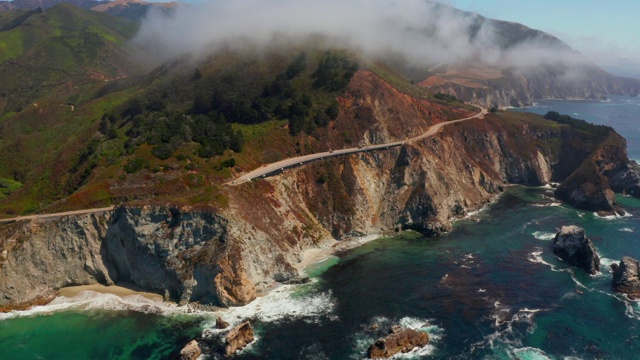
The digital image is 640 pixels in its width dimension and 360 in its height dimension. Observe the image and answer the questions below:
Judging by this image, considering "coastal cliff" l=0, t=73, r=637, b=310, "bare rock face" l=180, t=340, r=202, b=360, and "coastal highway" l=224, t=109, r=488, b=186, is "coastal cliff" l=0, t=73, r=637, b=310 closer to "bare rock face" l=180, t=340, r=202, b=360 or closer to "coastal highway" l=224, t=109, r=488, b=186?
"coastal highway" l=224, t=109, r=488, b=186

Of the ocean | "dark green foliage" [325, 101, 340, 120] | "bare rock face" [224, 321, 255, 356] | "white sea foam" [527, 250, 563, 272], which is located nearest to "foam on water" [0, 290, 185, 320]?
→ the ocean

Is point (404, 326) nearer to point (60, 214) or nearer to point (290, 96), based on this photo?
point (60, 214)

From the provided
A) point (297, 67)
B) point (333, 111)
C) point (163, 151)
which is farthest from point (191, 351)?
point (297, 67)

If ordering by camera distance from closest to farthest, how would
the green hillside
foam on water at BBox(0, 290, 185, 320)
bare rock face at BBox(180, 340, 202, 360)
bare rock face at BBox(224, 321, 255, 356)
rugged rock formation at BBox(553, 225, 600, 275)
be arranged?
bare rock face at BBox(180, 340, 202, 360) < bare rock face at BBox(224, 321, 255, 356) < foam on water at BBox(0, 290, 185, 320) < rugged rock formation at BBox(553, 225, 600, 275) < the green hillside

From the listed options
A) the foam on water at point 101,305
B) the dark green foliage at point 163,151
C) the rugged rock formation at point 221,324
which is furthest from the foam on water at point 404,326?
the dark green foliage at point 163,151

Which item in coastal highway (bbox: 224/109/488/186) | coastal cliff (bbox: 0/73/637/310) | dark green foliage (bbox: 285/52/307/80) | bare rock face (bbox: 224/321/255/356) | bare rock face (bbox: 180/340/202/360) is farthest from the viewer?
dark green foliage (bbox: 285/52/307/80)

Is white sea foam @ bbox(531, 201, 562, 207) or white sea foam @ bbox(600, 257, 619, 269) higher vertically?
white sea foam @ bbox(531, 201, 562, 207)

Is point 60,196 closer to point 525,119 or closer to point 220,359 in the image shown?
point 220,359
